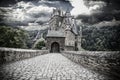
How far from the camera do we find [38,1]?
270 inches

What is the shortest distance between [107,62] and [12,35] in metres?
21.3

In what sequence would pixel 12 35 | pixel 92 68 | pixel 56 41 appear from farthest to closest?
pixel 56 41 → pixel 12 35 → pixel 92 68

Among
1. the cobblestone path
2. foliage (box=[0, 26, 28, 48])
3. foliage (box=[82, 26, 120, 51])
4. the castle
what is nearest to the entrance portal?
the castle

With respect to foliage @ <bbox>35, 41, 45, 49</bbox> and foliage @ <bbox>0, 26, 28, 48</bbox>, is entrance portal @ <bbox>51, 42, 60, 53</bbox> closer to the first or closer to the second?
foliage @ <bbox>35, 41, 45, 49</bbox>

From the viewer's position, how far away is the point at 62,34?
28547 millimetres

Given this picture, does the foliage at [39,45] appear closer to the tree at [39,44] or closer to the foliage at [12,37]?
the tree at [39,44]

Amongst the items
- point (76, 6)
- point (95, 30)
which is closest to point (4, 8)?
point (76, 6)

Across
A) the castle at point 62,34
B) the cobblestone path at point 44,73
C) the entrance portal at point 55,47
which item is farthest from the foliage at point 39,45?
the cobblestone path at point 44,73

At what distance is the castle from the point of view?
87.5 feet

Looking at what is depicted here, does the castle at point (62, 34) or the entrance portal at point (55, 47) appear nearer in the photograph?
the castle at point (62, 34)

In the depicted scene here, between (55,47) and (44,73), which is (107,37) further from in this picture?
(55,47)

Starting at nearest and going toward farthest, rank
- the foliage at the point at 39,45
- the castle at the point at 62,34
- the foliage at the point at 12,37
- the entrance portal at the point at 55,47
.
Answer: the foliage at the point at 12,37 → the foliage at the point at 39,45 → the castle at the point at 62,34 → the entrance portal at the point at 55,47

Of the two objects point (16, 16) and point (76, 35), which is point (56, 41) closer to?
point (76, 35)

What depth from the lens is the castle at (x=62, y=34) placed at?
26672mm
